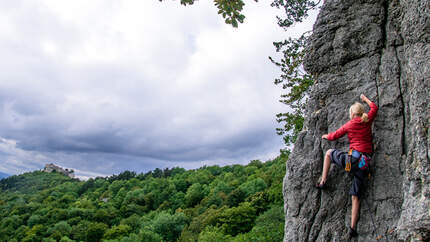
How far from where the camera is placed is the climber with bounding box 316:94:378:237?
6047mm

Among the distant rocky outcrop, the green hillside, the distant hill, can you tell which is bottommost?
the green hillside

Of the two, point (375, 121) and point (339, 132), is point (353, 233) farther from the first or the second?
point (375, 121)

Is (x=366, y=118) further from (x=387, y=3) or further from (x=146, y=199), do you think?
(x=146, y=199)

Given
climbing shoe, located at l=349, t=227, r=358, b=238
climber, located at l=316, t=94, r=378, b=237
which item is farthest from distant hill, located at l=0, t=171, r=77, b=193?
climber, located at l=316, t=94, r=378, b=237

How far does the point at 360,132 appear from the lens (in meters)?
6.17

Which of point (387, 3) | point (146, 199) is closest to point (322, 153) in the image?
point (387, 3)

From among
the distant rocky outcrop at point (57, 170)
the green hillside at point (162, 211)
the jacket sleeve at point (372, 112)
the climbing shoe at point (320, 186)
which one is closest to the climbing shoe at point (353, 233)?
the climbing shoe at point (320, 186)

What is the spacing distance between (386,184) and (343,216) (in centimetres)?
116

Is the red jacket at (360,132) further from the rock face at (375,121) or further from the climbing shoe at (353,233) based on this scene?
the climbing shoe at (353,233)

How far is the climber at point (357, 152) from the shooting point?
6047 millimetres

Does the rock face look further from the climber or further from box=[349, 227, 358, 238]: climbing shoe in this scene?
the climber

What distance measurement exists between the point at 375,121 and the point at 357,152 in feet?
3.16

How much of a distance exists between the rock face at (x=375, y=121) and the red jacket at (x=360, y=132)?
313 mm

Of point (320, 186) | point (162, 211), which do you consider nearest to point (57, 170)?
point (162, 211)
